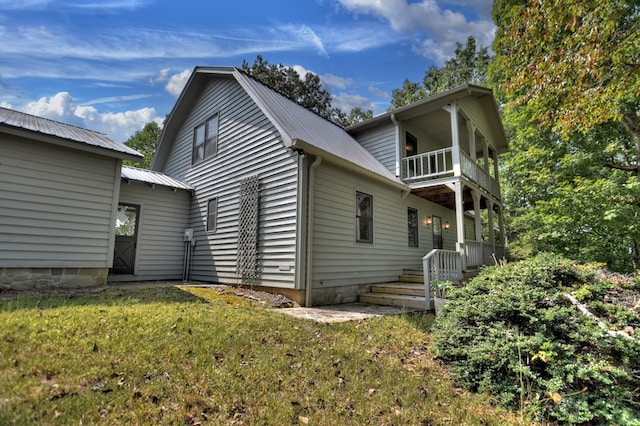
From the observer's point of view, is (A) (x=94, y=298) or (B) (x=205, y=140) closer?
(A) (x=94, y=298)

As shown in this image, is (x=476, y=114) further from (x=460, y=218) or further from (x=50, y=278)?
(x=50, y=278)

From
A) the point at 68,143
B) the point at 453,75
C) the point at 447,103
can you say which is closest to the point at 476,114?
the point at 447,103

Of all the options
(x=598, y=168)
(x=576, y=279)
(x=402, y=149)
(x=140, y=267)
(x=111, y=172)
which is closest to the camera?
(x=576, y=279)

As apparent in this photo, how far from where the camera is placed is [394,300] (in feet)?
24.9

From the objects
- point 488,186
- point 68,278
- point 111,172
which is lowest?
point 68,278

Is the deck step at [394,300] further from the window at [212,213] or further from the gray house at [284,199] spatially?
the window at [212,213]

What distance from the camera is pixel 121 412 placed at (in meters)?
2.28

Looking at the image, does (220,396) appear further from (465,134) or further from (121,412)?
(465,134)

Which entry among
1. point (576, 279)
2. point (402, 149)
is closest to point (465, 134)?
point (402, 149)

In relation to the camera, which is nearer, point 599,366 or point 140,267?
point 599,366

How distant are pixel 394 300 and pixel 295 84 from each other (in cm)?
1989

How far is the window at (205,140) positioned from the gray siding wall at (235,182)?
278mm

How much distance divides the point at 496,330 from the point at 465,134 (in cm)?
1115

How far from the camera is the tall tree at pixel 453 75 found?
2561 cm
